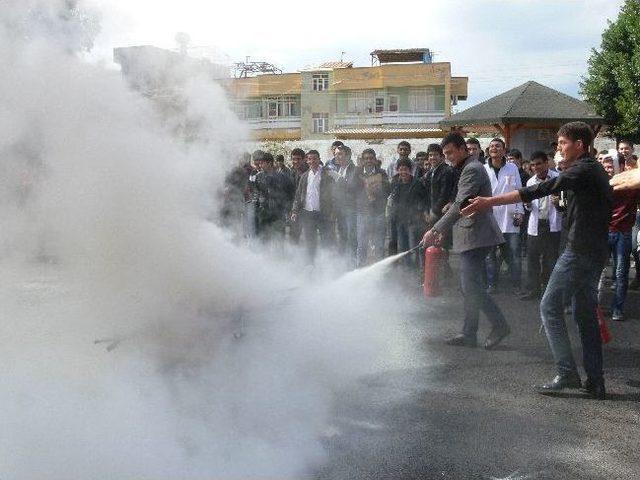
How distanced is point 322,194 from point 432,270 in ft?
8.04

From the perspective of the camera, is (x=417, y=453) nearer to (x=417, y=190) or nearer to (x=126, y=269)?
(x=126, y=269)

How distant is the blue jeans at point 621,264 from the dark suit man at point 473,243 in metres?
1.82

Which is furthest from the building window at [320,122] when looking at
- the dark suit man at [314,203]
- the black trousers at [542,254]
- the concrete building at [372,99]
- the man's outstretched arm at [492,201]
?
the man's outstretched arm at [492,201]

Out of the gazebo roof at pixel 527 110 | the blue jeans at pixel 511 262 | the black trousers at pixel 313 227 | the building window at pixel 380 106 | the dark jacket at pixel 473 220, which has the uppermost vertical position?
the building window at pixel 380 106

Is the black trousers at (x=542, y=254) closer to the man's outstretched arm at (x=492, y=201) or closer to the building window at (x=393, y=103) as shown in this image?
the man's outstretched arm at (x=492, y=201)

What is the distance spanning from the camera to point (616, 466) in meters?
3.37

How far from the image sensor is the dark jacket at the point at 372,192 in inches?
360

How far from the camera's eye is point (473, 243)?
18.2 ft

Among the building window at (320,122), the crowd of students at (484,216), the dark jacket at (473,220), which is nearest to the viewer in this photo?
the crowd of students at (484,216)

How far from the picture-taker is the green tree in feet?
68.0

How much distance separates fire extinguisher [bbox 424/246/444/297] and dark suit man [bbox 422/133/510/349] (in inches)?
57.6

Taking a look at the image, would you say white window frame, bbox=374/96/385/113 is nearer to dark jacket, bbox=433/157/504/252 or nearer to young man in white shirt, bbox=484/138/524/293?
young man in white shirt, bbox=484/138/524/293

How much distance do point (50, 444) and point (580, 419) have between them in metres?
3.18

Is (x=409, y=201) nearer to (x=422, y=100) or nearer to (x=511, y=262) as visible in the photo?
(x=511, y=262)
